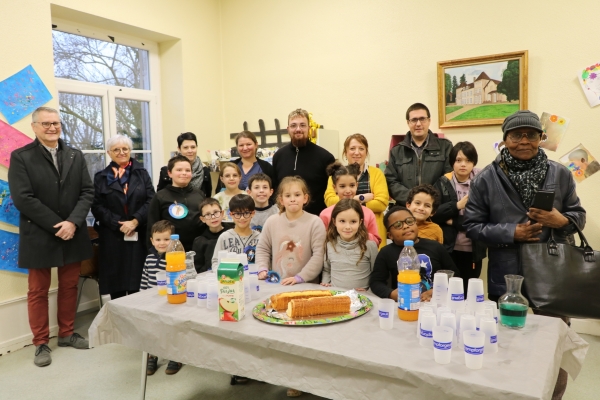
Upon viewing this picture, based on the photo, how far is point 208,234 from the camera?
2.92m

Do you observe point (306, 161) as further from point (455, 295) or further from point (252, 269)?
point (455, 295)

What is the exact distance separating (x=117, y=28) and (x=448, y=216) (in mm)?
3312

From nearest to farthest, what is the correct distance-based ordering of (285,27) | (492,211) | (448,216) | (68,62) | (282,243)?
(492,211), (282,243), (448,216), (68,62), (285,27)

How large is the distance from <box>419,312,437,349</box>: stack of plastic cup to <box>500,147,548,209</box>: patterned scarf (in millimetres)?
Result: 946

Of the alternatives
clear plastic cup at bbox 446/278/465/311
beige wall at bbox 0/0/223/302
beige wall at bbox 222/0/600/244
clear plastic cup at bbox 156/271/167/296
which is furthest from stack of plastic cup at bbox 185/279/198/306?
beige wall at bbox 222/0/600/244

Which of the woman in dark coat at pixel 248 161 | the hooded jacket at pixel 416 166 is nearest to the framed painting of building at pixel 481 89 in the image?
the hooded jacket at pixel 416 166

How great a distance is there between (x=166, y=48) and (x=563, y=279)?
4068 mm

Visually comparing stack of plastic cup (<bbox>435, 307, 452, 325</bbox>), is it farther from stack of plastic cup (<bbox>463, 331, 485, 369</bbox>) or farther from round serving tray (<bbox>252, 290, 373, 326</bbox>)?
round serving tray (<bbox>252, 290, 373, 326</bbox>)

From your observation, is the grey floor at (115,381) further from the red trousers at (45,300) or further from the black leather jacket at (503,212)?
the black leather jacket at (503,212)

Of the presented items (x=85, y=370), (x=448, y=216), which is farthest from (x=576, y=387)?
(x=85, y=370)

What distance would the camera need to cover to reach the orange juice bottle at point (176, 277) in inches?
72.9

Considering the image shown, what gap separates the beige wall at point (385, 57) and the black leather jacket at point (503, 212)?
1506 millimetres

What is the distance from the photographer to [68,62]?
3812mm

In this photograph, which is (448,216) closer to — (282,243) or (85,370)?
(282,243)
